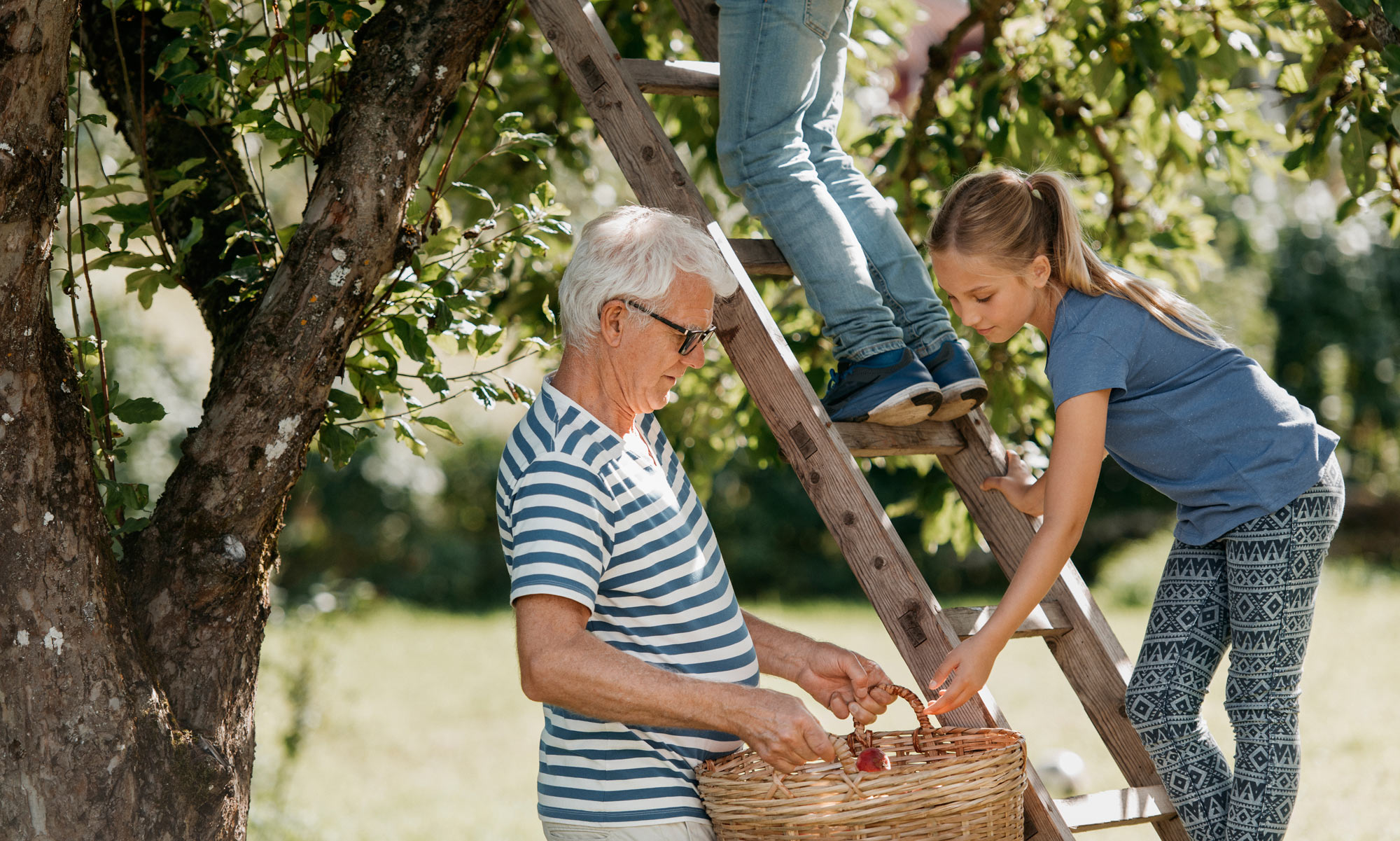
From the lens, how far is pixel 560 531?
1.67 meters

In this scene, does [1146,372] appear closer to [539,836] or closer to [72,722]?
[72,722]

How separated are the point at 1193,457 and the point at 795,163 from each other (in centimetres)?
90

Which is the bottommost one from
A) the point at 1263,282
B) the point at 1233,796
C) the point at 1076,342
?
the point at 1263,282

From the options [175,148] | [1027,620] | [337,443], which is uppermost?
[175,148]

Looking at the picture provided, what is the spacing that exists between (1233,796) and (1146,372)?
716 mm

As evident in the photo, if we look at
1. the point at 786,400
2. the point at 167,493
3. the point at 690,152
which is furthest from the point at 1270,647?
the point at 690,152

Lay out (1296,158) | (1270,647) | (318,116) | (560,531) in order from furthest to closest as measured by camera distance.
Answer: (1296,158) → (318,116) → (1270,647) → (560,531)

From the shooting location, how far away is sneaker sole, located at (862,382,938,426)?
2129 millimetres

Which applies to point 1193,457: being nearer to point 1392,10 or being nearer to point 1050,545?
point 1050,545

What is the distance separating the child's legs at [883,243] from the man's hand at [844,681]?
67 centimetres

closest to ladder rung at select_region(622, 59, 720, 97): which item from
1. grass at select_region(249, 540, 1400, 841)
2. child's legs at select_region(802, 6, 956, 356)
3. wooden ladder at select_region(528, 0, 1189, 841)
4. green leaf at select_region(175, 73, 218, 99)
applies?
wooden ladder at select_region(528, 0, 1189, 841)

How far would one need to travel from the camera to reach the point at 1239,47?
11.4ft

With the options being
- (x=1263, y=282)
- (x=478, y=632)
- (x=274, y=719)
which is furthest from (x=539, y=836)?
(x=1263, y=282)

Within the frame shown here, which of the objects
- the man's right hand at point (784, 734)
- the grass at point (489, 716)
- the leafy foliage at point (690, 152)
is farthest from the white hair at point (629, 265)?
the grass at point (489, 716)
